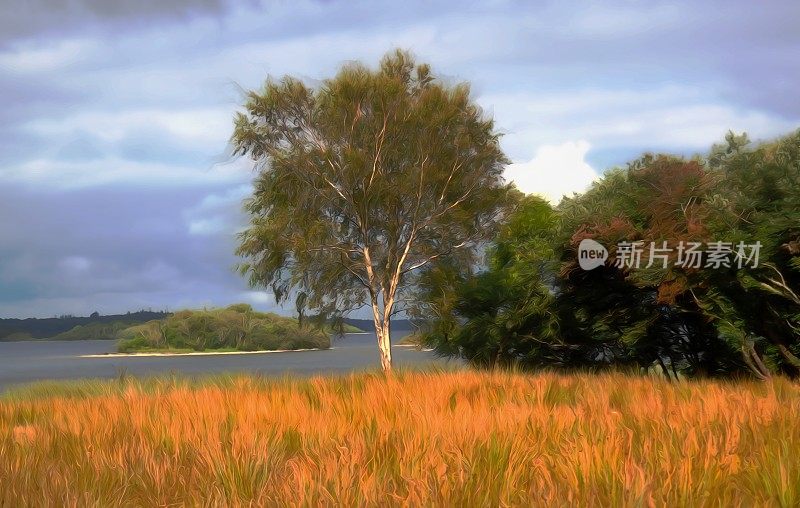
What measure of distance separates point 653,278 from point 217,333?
311ft

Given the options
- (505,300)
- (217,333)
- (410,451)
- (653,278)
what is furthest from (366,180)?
(217,333)

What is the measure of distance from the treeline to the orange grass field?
8.13 metres

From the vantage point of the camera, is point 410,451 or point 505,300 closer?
point 410,451

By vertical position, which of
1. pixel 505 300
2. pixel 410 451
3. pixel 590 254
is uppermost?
pixel 590 254

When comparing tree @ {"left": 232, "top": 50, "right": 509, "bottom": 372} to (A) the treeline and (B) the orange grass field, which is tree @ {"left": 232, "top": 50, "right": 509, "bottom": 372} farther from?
(B) the orange grass field

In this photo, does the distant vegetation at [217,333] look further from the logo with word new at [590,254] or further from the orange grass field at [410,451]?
the orange grass field at [410,451]

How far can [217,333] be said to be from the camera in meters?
109

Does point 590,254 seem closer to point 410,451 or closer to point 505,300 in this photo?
point 505,300

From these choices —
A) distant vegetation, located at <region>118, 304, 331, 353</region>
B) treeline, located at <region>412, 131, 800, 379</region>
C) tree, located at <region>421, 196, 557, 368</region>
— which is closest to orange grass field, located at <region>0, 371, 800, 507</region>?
treeline, located at <region>412, 131, 800, 379</region>

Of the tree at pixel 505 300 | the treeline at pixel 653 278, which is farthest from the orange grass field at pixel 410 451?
the tree at pixel 505 300

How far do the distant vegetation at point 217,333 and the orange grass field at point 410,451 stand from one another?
97.8m

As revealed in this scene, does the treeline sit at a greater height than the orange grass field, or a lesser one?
greater

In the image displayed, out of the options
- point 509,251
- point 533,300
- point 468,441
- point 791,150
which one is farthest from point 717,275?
point 468,441

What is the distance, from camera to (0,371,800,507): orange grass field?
17.6ft
